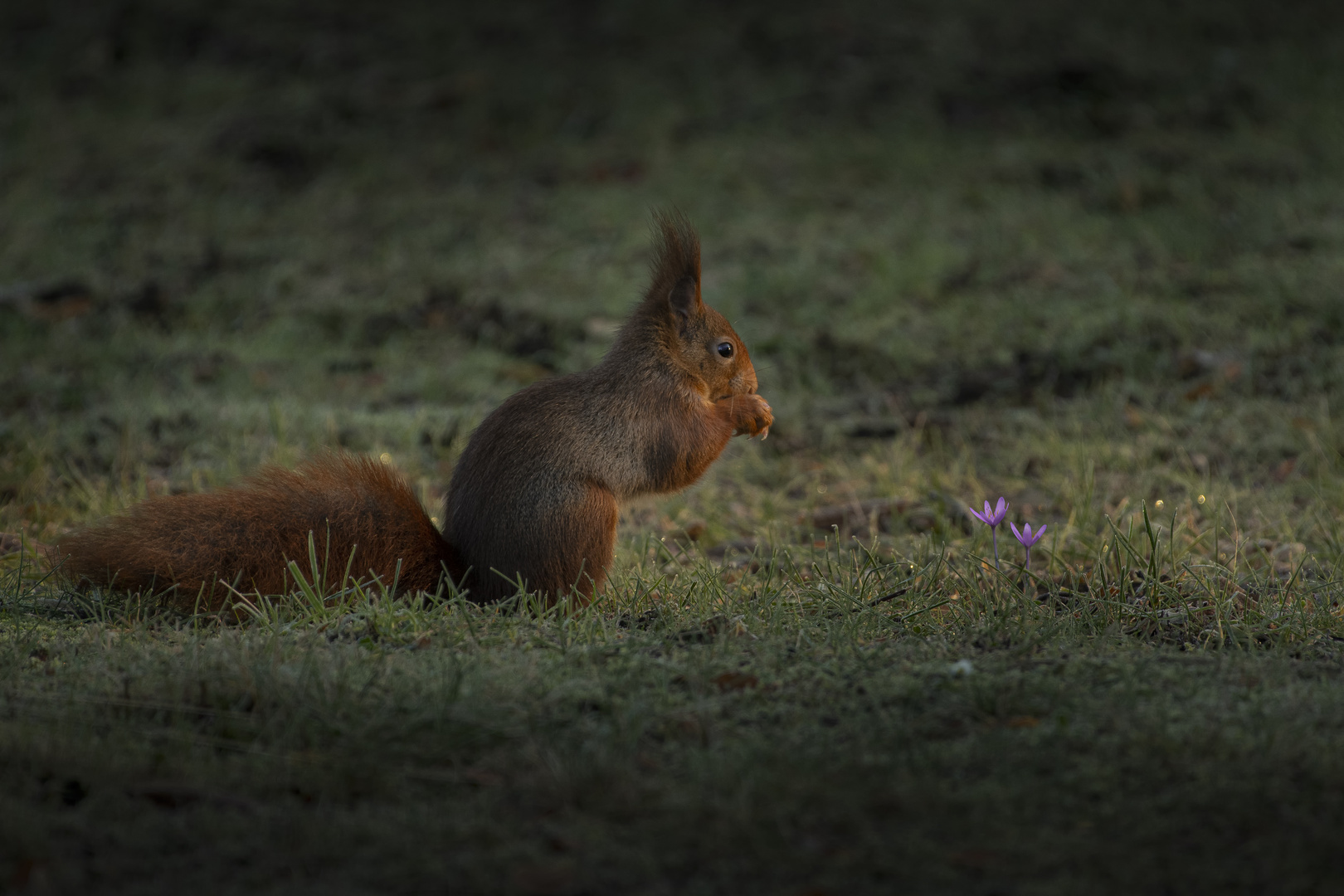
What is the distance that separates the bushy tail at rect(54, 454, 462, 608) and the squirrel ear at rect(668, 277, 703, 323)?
35.3 inches

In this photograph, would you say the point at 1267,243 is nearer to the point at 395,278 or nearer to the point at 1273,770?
the point at 395,278

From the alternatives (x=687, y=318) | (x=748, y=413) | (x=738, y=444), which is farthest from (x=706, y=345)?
(x=738, y=444)

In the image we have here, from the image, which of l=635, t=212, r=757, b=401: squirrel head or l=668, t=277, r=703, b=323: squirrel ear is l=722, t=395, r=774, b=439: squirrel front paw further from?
l=668, t=277, r=703, b=323: squirrel ear

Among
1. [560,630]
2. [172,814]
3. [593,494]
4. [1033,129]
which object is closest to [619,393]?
[593,494]

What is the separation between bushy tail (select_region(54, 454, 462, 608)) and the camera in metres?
2.82

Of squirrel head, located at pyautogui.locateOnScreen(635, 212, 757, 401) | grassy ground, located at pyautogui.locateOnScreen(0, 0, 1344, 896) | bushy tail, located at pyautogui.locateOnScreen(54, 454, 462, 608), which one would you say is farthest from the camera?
squirrel head, located at pyautogui.locateOnScreen(635, 212, 757, 401)

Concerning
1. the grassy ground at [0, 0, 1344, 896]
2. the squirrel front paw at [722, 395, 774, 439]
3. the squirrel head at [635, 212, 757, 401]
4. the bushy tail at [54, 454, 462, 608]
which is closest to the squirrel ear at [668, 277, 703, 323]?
the squirrel head at [635, 212, 757, 401]

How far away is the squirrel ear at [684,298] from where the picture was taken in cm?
349

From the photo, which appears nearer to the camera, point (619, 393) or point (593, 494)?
point (593, 494)

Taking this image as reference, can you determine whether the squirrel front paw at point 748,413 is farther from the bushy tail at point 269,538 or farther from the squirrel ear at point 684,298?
the bushy tail at point 269,538

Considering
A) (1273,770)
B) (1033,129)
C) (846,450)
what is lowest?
(846,450)

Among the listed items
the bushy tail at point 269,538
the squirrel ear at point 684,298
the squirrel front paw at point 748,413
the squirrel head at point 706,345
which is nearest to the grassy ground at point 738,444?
the bushy tail at point 269,538

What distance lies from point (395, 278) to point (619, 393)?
12.5 ft

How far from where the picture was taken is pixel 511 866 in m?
1.79
